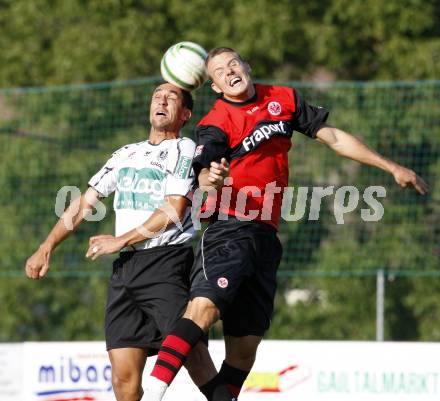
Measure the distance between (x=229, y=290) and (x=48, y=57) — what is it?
9.88 m

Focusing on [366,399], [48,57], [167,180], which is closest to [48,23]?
[48,57]

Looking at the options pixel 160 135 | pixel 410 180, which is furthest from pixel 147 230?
pixel 410 180

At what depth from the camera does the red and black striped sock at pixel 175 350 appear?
5.78m

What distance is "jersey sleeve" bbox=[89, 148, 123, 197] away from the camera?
21.5 ft

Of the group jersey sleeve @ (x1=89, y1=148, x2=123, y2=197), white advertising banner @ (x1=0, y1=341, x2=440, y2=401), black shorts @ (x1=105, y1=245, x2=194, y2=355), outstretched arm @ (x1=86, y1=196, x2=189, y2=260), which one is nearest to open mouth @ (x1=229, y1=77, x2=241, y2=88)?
outstretched arm @ (x1=86, y1=196, x2=189, y2=260)

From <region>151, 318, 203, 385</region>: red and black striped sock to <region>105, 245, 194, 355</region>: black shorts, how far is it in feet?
1.16

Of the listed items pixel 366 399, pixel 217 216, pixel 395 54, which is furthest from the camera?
pixel 395 54

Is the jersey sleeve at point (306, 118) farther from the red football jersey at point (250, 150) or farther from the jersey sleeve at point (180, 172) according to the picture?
the jersey sleeve at point (180, 172)

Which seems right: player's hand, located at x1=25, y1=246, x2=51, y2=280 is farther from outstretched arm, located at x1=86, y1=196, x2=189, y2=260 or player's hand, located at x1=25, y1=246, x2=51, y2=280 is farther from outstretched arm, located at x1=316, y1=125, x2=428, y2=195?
outstretched arm, located at x1=316, y1=125, x2=428, y2=195

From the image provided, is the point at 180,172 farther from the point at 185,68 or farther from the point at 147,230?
the point at 185,68

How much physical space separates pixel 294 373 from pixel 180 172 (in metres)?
3.01

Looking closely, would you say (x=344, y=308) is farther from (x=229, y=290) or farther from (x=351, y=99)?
(x=229, y=290)

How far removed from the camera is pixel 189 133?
11.6 m

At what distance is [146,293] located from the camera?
6273 millimetres
